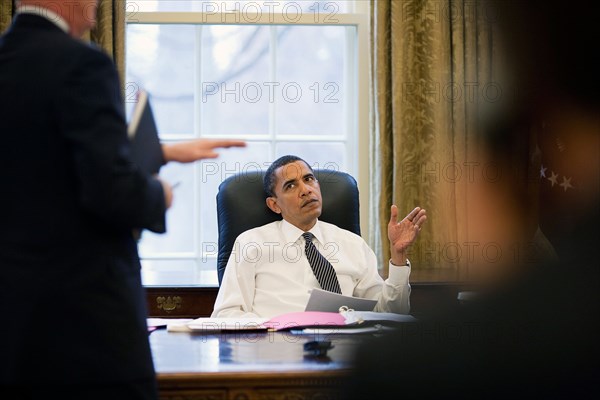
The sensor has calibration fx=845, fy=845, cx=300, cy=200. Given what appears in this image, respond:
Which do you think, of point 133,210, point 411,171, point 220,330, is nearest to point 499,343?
point 133,210

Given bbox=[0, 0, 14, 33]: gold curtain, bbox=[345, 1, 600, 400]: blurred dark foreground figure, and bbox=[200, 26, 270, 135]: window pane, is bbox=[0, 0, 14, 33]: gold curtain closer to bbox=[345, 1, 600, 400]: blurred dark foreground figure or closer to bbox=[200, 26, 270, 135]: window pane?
bbox=[200, 26, 270, 135]: window pane

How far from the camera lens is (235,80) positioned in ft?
14.4

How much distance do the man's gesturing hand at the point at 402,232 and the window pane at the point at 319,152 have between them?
1.41m

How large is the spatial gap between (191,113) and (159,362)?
2552mm

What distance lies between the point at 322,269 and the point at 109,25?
172 centimetres

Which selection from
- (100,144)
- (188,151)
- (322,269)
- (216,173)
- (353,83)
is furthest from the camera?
(353,83)

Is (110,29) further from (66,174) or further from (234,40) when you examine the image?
(66,174)

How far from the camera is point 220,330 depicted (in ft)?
8.20

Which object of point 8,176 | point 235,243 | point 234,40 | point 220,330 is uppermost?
point 234,40

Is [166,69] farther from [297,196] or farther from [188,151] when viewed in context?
[188,151]

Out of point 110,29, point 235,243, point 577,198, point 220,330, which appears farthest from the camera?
point 110,29

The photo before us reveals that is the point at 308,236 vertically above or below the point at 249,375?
above

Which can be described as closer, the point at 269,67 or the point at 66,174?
the point at 66,174

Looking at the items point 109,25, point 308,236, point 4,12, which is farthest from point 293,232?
point 4,12
